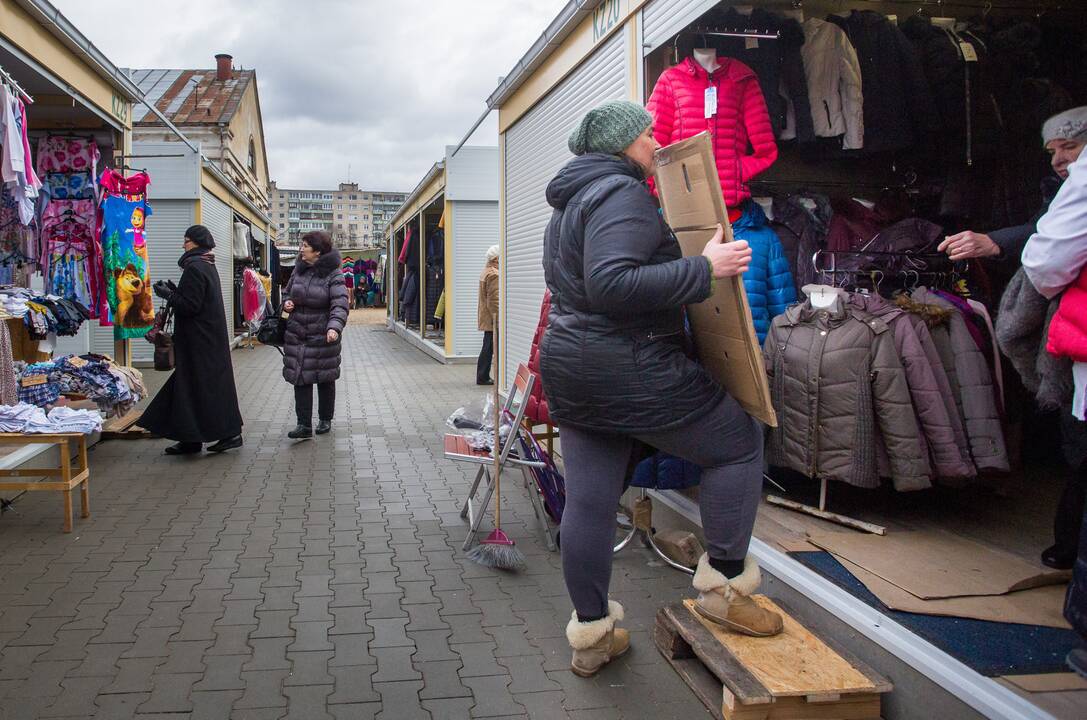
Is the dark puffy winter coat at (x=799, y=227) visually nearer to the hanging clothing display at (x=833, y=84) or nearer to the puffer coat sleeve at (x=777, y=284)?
the puffer coat sleeve at (x=777, y=284)

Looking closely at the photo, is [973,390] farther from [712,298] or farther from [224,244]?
[224,244]

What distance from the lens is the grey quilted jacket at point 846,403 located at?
13.3 feet

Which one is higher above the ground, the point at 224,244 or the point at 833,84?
the point at 833,84

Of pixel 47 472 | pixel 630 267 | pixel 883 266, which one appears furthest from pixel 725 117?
pixel 47 472

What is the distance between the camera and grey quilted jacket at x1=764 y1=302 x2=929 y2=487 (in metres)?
4.05

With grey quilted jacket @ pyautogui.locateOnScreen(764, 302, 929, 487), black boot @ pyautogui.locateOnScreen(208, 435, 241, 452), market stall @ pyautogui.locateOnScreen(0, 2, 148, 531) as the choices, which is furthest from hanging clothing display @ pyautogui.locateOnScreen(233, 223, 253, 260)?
grey quilted jacket @ pyautogui.locateOnScreen(764, 302, 929, 487)

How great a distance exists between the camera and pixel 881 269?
16.0 feet

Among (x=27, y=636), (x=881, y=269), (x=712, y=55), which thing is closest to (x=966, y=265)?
(x=881, y=269)

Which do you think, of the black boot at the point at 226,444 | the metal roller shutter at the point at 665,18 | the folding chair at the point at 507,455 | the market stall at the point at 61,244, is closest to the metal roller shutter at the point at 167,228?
the market stall at the point at 61,244

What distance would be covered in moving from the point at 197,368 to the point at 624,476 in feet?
16.4

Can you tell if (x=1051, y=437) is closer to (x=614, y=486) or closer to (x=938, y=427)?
(x=938, y=427)

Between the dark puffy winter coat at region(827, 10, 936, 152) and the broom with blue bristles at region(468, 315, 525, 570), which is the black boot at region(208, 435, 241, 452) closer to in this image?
the broom with blue bristles at region(468, 315, 525, 570)

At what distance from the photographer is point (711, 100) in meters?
4.79

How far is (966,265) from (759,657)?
9.23 feet
